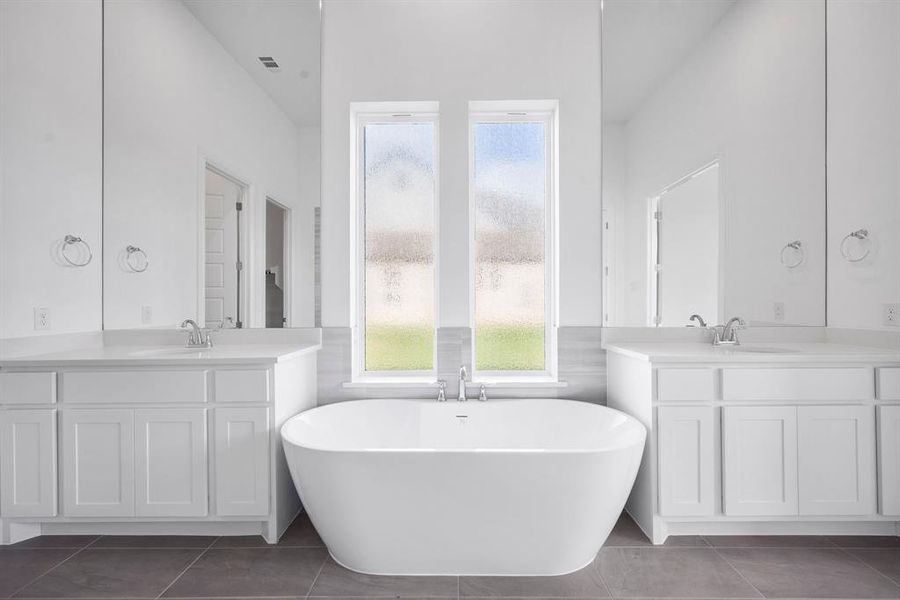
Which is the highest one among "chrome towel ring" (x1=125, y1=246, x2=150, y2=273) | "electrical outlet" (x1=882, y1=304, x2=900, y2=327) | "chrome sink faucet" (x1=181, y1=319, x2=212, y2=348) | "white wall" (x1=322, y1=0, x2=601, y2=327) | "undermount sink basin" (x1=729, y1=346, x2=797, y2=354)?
"white wall" (x1=322, y1=0, x2=601, y2=327)

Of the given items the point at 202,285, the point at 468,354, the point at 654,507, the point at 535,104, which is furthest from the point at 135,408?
the point at 535,104

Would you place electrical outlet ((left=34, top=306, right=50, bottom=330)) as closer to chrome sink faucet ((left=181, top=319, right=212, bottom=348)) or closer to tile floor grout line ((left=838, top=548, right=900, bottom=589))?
chrome sink faucet ((left=181, top=319, right=212, bottom=348))

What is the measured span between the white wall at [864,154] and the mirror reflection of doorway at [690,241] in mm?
597

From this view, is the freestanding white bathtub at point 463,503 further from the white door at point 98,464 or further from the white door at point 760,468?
the white door at point 98,464

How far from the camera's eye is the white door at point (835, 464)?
1.86 metres

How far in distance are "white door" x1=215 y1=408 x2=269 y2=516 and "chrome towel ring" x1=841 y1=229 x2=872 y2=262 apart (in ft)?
9.52

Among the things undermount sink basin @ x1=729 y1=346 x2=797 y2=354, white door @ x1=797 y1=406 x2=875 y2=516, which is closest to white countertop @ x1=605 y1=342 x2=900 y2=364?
undermount sink basin @ x1=729 y1=346 x2=797 y2=354

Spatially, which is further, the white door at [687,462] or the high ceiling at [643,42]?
the high ceiling at [643,42]

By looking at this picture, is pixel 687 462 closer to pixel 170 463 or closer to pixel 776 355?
pixel 776 355

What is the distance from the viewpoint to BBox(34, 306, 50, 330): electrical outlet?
2.05 metres

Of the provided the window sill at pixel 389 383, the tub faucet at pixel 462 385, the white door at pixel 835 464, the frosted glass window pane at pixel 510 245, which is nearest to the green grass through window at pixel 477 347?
the frosted glass window pane at pixel 510 245

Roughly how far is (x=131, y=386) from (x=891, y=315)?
3.40 metres

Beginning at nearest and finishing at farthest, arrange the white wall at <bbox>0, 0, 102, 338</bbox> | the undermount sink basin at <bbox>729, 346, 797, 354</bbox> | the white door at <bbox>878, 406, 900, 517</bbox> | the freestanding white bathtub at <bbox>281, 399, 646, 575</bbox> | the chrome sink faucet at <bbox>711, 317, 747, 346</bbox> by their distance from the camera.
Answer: the freestanding white bathtub at <bbox>281, 399, 646, 575</bbox>
the white door at <bbox>878, 406, 900, 517</bbox>
the white wall at <bbox>0, 0, 102, 338</bbox>
the undermount sink basin at <bbox>729, 346, 797, 354</bbox>
the chrome sink faucet at <bbox>711, 317, 747, 346</bbox>

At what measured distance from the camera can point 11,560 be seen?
1.82 m
